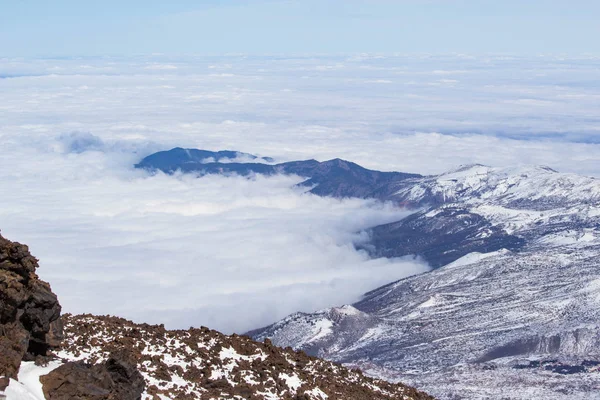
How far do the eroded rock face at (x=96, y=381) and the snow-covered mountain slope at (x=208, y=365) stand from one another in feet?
5.20

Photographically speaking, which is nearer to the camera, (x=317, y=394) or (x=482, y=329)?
(x=317, y=394)

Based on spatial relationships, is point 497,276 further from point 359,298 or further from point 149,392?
point 149,392

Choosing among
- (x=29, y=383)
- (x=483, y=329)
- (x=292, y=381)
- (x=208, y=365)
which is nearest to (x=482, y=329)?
(x=483, y=329)

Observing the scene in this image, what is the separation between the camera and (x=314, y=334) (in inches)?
5408

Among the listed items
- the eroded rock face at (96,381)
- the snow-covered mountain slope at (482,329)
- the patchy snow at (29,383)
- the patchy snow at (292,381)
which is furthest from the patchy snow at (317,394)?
the snow-covered mountain slope at (482,329)

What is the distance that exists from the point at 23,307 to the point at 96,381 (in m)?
3.51

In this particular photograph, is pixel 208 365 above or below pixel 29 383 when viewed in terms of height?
below

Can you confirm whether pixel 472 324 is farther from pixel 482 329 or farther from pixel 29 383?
pixel 29 383

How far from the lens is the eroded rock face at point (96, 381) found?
71.6 ft

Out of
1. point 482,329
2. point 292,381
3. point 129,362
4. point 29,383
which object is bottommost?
point 482,329

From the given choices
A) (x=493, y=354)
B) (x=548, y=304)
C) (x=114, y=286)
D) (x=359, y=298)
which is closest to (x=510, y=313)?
(x=548, y=304)

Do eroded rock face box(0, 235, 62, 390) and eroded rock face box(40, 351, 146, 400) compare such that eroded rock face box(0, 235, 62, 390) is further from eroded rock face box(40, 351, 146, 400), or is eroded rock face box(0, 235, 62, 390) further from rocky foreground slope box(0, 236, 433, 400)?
eroded rock face box(40, 351, 146, 400)

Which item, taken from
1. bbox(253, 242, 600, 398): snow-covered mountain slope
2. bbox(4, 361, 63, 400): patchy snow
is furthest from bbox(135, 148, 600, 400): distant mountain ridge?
bbox(4, 361, 63, 400): patchy snow

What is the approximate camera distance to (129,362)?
2433cm
